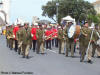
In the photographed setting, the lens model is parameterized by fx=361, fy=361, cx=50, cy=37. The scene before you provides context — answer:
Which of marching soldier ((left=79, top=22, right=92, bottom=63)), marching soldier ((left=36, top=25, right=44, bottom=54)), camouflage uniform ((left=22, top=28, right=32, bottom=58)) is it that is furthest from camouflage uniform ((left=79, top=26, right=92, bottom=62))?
marching soldier ((left=36, top=25, right=44, bottom=54))

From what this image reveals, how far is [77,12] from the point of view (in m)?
90.4

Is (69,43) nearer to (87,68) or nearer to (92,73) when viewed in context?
(87,68)

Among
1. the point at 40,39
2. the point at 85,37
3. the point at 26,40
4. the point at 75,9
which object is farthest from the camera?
the point at 75,9

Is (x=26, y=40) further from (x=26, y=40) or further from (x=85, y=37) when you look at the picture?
(x=85, y=37)

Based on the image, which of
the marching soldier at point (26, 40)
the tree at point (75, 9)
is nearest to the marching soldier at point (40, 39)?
the marching soldier at point (26, 40)

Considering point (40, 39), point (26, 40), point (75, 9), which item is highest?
point (75, 9)

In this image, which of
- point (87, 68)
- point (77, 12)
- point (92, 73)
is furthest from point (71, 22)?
point (77, 12)

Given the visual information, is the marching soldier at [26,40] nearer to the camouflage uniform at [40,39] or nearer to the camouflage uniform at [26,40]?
the camouflage uniform at [26,40]

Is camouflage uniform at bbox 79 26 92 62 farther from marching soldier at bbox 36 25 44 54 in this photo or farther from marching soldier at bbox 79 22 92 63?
marching soldier at bbox 36 25 44 54

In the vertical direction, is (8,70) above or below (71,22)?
below

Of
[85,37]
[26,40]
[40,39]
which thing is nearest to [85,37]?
[85,37]

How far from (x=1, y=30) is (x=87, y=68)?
69008 millimetres

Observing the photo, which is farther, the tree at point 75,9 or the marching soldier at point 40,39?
the tree at point 75,9

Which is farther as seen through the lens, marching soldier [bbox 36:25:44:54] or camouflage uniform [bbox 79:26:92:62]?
marching soldier [bbox 36:25:44:54]
